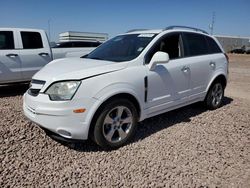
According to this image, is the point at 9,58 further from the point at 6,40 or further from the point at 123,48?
the point at 123,48

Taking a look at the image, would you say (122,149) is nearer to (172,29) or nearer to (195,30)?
(172,29)

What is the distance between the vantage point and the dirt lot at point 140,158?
2.76 m

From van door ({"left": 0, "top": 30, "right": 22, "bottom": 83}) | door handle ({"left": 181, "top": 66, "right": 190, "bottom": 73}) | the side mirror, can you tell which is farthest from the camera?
A: van door ({"left": 0, "top": 30, "right": 22, "bottom": 83})

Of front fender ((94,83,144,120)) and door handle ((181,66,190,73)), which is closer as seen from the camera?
front fender ((94,83,144,120))

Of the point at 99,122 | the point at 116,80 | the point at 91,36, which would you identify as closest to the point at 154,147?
the point at 99,122

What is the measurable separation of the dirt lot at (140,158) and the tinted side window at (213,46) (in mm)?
1708

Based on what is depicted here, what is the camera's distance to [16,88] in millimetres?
7359

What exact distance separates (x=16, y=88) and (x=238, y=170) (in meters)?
6.63

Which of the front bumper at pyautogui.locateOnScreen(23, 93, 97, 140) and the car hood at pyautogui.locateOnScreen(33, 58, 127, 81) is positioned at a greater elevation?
the car hood at pyautogui.locateOnScreen(33, 58, 127, 81)

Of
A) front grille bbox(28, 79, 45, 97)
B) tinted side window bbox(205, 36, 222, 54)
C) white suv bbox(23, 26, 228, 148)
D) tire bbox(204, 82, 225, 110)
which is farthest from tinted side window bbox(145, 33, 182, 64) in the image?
front grille bbox(28, 79, 45, 97)

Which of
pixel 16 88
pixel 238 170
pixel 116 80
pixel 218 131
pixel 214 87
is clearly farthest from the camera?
pixel 16 88

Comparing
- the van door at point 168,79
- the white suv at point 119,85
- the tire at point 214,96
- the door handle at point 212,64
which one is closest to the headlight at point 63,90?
the white suv at point 119,85

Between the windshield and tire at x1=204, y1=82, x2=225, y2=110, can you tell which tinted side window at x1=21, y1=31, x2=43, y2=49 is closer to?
the windshield

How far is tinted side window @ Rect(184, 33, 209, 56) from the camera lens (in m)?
4.54
